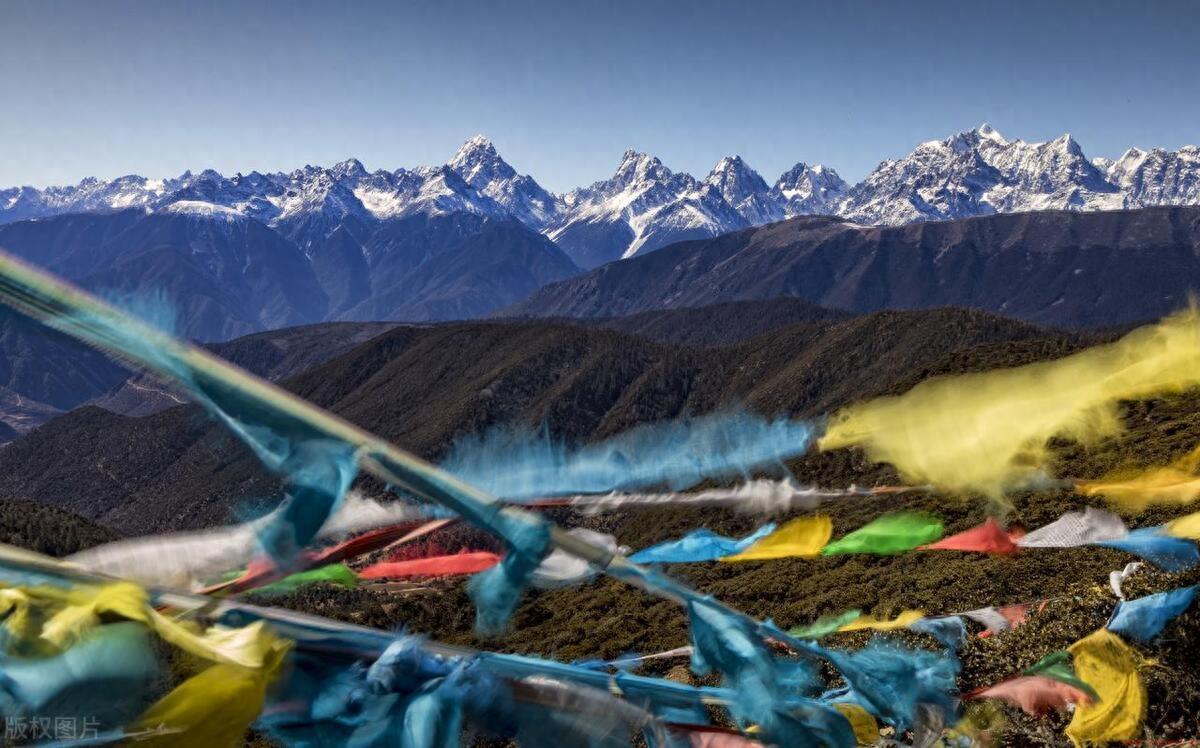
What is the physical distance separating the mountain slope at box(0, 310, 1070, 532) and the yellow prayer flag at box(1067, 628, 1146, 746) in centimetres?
9969

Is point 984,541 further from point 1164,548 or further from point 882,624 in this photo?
point 882,624

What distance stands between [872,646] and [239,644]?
3.15 m

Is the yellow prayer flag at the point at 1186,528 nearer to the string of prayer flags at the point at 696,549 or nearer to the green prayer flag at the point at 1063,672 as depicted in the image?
the green prayer flag at the point at 1063,672

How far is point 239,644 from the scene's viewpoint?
2.76m

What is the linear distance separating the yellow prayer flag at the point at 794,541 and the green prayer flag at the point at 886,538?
3.4 inches

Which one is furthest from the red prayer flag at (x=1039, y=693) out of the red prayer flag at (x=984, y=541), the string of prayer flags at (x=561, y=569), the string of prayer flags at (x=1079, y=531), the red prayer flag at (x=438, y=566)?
the string of prayer flags at (x=561, y=569)

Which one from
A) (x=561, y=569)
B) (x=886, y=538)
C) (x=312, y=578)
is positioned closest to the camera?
(x=561, y=569)

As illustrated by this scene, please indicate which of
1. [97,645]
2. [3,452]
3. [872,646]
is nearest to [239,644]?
[97,645]

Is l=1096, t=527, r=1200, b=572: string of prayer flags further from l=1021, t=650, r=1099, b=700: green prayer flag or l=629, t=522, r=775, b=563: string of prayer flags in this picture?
l=629, t=522, r=775, b=563: string of prayer flags

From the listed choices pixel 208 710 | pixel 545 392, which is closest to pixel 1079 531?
pixel 208 710

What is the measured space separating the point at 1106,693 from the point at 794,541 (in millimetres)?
3299

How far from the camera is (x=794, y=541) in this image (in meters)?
5.55

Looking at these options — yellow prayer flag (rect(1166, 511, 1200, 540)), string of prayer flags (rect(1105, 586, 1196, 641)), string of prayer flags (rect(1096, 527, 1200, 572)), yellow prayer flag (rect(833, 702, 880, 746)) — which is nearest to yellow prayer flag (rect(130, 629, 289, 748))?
yellow prayer flag (rect(833, 702, 880, 746))

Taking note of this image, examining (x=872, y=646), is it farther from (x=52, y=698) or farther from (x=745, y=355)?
(x=745, y=355)
